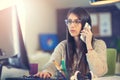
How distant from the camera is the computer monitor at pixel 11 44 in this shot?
1220mm

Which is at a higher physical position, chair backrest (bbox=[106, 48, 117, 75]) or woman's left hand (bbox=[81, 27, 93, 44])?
woman's left hand (bbox=[81, 27, 93, 44])

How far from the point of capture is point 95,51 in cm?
105

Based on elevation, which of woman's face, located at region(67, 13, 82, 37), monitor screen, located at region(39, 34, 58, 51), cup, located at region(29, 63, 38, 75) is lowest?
cup, located at region(29, 63, 38, 75)

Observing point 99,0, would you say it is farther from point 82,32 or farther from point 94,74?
point 94,74

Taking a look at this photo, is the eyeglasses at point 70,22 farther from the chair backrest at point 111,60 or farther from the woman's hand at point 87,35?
the chair backrest at point 111,60

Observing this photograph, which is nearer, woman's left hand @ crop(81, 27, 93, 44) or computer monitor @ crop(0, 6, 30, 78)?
woman's left hand @ crop(81, 27, 93, 44)

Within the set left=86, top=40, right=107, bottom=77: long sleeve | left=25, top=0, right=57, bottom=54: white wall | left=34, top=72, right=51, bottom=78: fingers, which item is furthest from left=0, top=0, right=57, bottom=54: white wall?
left=86, top=40, right=107, bottom=77: long sleeve

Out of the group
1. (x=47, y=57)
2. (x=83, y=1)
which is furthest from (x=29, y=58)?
(x=83, y=1)

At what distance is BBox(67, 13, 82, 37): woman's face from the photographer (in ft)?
3.55

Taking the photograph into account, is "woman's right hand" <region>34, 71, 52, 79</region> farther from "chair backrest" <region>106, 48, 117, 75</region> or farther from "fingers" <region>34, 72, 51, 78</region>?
"chair backrest" <region>106, 48, 117, 75</region>

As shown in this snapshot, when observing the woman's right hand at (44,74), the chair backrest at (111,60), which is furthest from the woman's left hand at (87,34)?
the woman's right hand at (44,74)

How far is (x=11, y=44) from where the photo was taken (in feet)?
4.09

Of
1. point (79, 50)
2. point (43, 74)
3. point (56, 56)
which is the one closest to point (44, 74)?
point (43, 74)

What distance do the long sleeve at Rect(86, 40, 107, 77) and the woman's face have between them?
105mm
